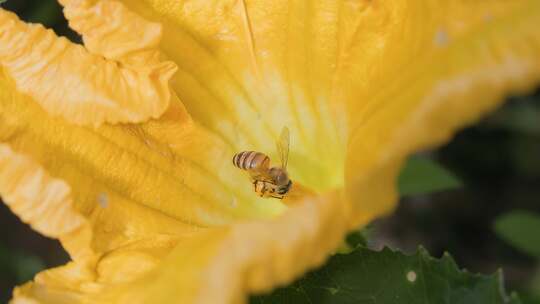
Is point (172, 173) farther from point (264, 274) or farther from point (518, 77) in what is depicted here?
point (518, 77)

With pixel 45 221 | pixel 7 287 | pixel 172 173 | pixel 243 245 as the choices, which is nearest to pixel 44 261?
pixel 7 287

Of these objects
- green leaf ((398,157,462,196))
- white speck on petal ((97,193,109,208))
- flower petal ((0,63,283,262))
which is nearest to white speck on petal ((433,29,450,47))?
flower petal ((0,63,283,262))

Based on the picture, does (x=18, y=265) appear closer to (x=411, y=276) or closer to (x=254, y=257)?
(x=411, y=276)

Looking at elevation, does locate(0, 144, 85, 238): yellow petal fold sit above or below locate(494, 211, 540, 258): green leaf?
below

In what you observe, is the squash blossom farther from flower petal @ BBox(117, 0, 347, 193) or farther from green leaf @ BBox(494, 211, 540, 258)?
Answer: green leaf @ BBox(494, 211, 540, 258)

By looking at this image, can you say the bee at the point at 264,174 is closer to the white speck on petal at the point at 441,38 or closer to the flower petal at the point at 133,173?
the flower petal at the point at 133,173

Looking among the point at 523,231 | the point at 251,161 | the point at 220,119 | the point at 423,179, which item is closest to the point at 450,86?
the point at 251,161
